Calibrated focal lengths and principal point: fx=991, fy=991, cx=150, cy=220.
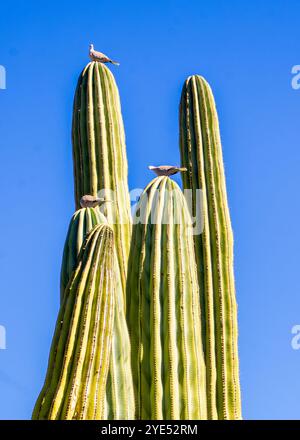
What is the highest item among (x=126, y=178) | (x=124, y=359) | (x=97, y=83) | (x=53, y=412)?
(x=97, y=83)

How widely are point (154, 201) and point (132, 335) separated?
816 mm

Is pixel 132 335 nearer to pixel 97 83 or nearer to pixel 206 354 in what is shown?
pixel 206 354

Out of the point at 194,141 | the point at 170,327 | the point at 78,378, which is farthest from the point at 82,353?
the point at 194,141

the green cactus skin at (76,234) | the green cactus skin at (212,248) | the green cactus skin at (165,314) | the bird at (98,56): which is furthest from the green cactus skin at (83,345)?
the bird at (98,56)

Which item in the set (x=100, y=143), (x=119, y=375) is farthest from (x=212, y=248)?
(x=119, y=375)

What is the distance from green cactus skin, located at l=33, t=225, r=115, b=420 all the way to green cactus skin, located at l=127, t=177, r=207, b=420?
60 cm

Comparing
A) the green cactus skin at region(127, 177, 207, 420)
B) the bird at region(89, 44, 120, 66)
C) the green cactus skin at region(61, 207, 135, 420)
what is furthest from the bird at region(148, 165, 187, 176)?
the bird at region(89, 44, 120, 66)

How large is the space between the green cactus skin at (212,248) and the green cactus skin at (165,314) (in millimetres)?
788

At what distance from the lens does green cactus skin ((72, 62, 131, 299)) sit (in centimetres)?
730

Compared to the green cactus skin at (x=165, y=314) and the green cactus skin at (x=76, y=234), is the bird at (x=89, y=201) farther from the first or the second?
the green cactus skin at (x=165, y=314)

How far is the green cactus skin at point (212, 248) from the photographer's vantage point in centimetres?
633

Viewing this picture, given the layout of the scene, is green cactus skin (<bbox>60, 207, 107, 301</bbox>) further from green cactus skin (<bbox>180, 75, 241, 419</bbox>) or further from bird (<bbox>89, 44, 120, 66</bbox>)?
bird (<bbox>89, 44, 120, 66</bbox>)

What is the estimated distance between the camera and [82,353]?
4.55 meters

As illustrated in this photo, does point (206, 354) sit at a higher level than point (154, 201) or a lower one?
lower
